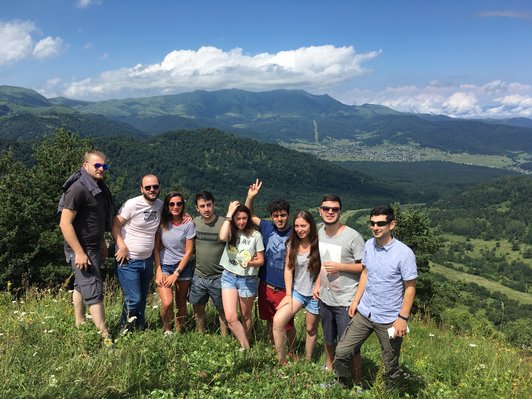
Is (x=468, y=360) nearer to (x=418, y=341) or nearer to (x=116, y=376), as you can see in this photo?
(x=418, y=341)

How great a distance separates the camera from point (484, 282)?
278ft

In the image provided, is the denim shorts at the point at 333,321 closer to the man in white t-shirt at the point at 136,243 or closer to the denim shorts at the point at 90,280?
the man in white t-shirt at the point at 136,243

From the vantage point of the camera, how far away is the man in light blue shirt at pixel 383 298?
378 centimetres

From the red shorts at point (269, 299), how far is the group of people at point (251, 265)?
0.5 inches

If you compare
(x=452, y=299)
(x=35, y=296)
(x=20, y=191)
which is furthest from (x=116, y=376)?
(x=452, y=299)

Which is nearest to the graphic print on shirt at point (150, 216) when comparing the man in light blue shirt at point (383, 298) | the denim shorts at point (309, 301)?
the denim shorts at point (309, 301)

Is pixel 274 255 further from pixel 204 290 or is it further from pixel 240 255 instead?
pixel 204 290

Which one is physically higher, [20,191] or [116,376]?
[116,376]

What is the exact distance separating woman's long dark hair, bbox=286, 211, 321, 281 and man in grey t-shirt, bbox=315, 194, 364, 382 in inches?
2.5

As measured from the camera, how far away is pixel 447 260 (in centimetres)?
10338

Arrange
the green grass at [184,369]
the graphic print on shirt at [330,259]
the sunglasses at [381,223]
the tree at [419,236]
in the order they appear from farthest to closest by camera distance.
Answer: the tree at [419,236] < the graphic print on shirt at [330,259] < the sunglasses at [381,223] < the green grass at [184,369]

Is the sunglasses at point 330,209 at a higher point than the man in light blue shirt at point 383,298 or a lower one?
higher

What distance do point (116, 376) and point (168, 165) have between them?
614ft

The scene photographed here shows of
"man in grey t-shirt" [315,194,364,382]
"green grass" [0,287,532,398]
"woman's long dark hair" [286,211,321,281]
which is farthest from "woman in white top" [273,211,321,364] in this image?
"green grass" [0,287,532,398]
